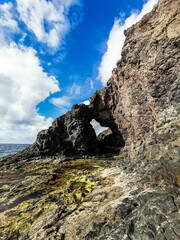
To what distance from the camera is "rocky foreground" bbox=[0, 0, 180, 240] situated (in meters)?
8.02

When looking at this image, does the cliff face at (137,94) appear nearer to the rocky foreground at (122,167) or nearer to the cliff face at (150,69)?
the cliff face at (150,69)

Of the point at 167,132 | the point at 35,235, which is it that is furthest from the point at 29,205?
the point at 167,132

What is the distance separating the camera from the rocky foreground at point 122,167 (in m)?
8.02

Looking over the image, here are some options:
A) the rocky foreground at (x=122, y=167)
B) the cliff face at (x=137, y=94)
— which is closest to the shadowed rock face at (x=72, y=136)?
the cliff face at (x=137, y=94)

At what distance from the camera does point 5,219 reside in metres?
12.0

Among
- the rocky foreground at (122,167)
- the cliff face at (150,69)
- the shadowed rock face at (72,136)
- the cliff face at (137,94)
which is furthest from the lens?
the shadowed rock face at (72,136)

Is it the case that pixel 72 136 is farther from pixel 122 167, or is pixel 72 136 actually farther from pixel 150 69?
pixel 150 69

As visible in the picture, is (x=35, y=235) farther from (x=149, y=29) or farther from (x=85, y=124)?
(x=85, y=124)

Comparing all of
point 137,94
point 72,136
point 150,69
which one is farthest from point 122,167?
point 72,136

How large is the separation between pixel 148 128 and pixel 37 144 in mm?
43005

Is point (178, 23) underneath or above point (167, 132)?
above

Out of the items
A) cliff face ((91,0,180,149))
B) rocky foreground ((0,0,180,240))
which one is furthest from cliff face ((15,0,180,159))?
rocky foreground ((0,0,180,240))

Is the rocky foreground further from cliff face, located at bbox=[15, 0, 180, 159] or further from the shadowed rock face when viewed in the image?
the shadowed rock face

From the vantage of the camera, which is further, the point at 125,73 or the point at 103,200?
the point at 125,73
